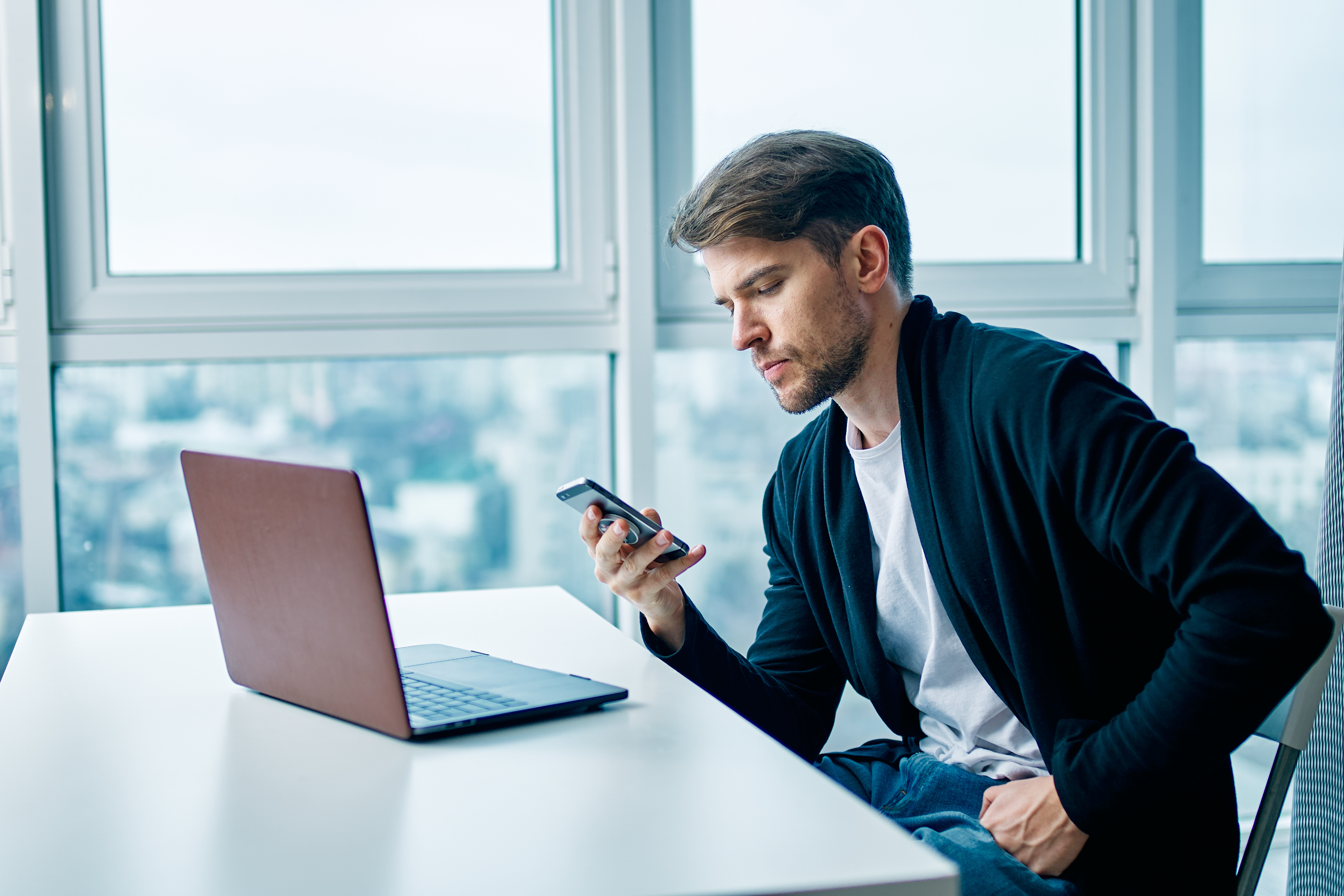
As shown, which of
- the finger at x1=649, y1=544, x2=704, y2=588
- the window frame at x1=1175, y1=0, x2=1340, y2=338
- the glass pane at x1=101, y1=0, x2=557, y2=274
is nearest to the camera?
the finger at x1=649, y1=544, x2=704, y2=588

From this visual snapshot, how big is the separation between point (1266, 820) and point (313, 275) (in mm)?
1739

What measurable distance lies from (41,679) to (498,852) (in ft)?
2.26

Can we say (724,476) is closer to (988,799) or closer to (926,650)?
(926,650)

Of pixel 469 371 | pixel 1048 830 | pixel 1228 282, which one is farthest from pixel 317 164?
pixel 1228 282

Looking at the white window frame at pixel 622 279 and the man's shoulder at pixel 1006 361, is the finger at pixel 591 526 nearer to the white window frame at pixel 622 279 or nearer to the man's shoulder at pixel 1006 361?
the man's shoulder at pixel 1006 361

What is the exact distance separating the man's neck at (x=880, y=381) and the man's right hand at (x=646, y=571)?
0.93ft

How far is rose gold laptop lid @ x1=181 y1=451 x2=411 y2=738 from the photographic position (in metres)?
0.83

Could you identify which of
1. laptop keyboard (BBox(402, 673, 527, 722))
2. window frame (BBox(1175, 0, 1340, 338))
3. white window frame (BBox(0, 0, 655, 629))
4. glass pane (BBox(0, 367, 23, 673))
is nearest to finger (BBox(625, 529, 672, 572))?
laptop keyboard (BBox(402, 673, 527, 722))

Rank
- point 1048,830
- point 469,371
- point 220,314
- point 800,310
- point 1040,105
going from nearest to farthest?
point 1048,830 → point 800,310 → point 220,314 → point 469,371 → point 1040,105

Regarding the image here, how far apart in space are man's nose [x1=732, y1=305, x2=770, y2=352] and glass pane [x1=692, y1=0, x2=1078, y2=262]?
3.03 ft

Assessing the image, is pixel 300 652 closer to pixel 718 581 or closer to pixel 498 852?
pixel 498 852

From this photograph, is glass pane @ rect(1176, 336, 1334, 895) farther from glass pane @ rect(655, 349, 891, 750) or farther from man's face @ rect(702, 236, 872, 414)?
man's face @ rect(702, 236, 872, 414)

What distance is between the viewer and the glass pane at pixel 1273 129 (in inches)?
91.8

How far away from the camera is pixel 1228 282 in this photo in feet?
7.70
